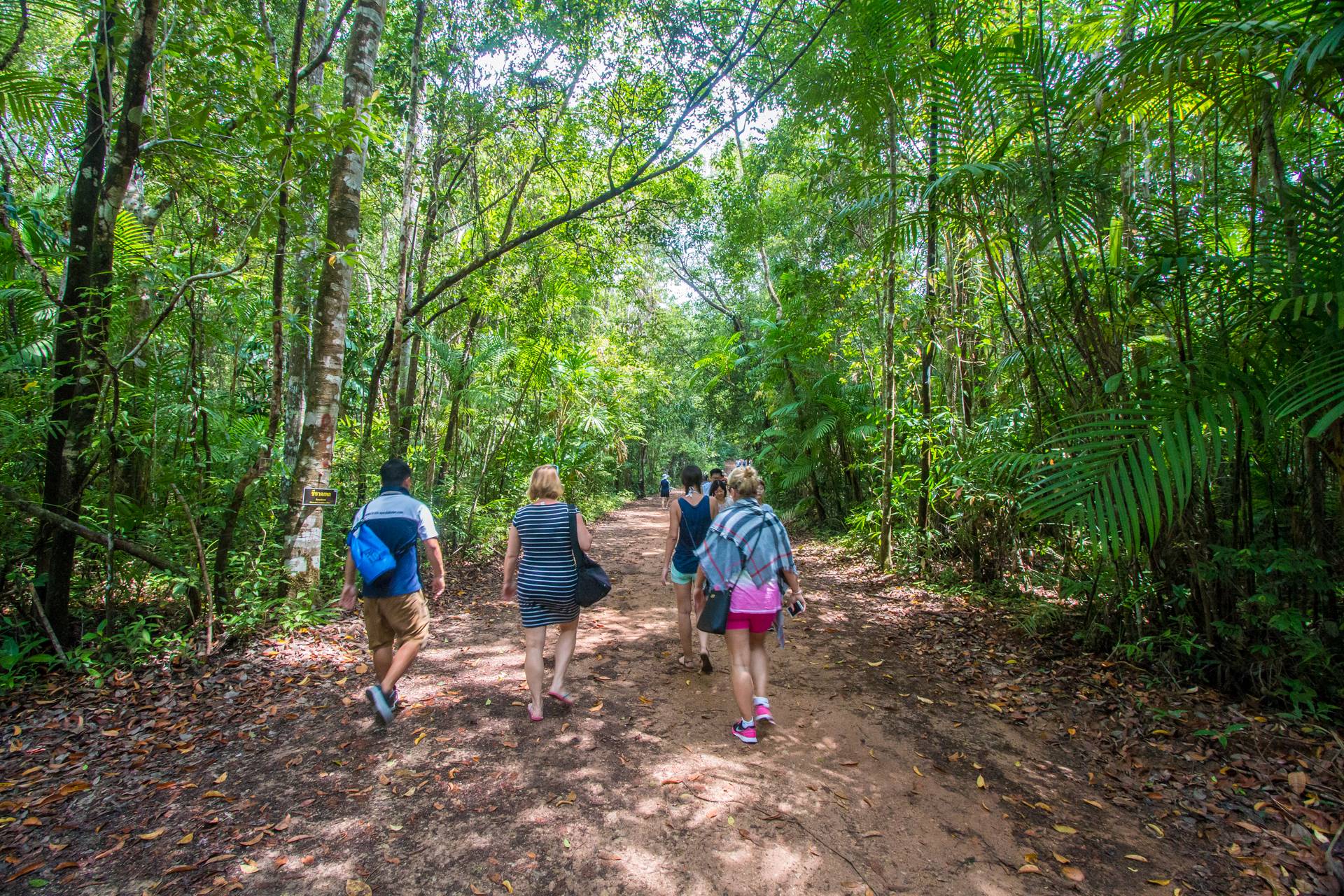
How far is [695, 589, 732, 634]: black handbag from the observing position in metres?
3.63

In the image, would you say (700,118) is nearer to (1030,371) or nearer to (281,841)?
(1030,371)

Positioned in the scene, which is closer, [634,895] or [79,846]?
[634,895]

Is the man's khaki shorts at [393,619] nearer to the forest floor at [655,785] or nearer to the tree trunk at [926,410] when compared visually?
the forest floor at [655,785]

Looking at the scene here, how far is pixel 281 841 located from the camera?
266cm

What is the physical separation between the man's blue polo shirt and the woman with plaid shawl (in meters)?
1.86

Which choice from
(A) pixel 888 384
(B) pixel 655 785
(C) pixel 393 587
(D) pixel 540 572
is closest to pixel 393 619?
(C) pixel 393 587

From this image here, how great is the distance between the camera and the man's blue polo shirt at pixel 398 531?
141 inches

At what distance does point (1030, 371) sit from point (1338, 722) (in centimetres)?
281

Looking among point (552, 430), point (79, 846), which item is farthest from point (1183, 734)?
point (552, 430)

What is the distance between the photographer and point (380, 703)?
361cm

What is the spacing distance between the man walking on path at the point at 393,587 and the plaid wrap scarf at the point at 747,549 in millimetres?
1814

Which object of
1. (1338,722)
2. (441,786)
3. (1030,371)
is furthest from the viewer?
(1030,371)

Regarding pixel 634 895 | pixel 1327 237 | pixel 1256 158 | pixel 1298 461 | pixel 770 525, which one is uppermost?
pixel 1256 158

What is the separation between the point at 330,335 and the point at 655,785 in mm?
5036
